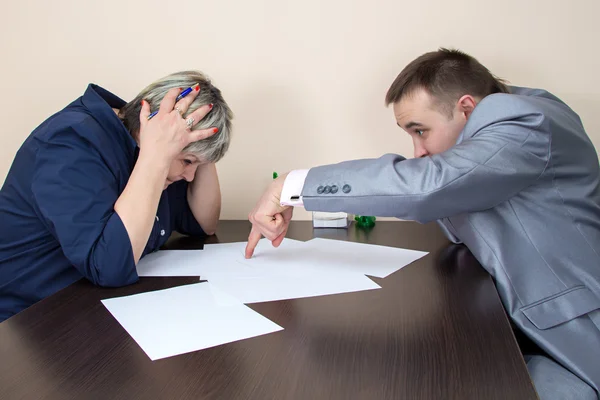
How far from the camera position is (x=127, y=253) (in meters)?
1.01

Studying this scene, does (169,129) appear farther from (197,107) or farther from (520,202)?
(520,202)

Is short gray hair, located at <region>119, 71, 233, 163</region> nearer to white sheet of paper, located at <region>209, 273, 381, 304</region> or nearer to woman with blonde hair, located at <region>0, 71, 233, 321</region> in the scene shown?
woman with blonde hair, located at <region>0, 71, 233, 321</region>

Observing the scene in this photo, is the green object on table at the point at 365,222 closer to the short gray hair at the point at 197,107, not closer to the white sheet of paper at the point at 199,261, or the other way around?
the white sheet of paper at the point at 199,261

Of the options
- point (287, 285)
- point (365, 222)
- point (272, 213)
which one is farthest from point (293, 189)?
point (365, 222)

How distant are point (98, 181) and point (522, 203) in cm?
86

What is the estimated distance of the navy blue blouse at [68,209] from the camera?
1.01m

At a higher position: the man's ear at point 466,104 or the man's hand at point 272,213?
the man's ear at point 466,104

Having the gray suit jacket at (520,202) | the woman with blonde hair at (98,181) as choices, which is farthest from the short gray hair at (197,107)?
the gray suit jacket at (520,202)

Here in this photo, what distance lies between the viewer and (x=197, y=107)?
1.20 meters

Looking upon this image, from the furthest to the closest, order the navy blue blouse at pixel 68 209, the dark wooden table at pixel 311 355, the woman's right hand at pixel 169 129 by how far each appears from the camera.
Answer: the woman's right hand at pixel 169 129 → the navy blue blouse at pixel 68 209 → the dark wooden table at pixel 311 355

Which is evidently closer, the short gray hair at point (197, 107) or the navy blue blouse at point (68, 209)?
the navy blue blouse at point (68, 209)

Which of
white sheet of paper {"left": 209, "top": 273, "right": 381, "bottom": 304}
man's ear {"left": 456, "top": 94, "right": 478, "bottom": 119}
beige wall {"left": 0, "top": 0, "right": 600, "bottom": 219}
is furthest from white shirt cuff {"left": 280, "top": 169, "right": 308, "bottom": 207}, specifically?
beige wall {"left": 0, "top": 0, "right": 600, "bottom": 219}

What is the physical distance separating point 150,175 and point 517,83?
108cm

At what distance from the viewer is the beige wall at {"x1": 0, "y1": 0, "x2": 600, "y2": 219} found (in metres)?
1.47
